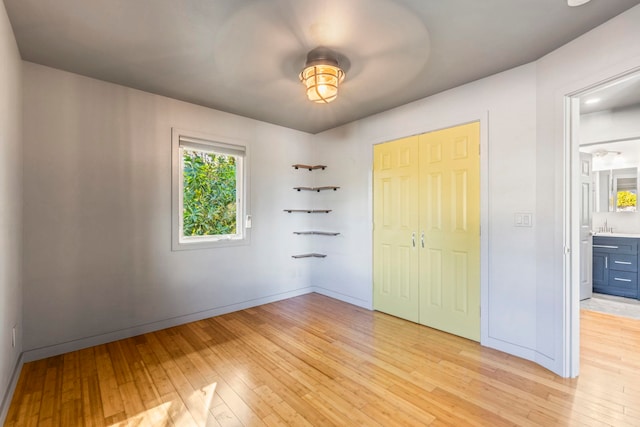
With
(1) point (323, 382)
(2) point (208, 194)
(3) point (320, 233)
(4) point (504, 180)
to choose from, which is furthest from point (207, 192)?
(4) point (504, 180)

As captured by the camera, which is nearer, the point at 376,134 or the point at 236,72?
the point at 236,72

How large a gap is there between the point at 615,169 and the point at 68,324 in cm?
767

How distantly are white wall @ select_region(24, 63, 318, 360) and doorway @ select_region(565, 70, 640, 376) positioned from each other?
11.3 ft

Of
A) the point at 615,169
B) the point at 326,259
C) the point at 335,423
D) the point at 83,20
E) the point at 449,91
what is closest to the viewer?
the point at 335,423

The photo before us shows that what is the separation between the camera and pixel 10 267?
198 cm

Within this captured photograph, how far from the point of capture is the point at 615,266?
4125mm

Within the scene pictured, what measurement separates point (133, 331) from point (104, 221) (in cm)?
117

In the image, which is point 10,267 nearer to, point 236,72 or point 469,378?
point 236,72

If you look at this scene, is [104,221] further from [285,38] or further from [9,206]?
[285,38]

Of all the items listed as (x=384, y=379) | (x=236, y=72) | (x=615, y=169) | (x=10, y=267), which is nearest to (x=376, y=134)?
(x=236, y=72)

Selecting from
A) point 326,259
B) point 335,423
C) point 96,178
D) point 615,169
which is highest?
point 615,169

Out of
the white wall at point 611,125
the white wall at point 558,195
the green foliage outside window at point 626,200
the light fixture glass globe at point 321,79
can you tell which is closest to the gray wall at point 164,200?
the white wall at point 558,195

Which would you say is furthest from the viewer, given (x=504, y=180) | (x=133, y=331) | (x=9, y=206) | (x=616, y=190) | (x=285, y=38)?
(x=616, y=190)

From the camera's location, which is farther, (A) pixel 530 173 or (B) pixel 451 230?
(B) pixel 451 230
